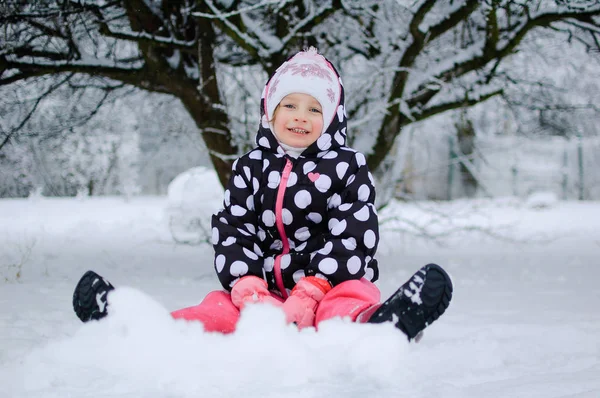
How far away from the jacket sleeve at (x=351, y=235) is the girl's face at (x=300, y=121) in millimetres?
203

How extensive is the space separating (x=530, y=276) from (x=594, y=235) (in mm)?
4004

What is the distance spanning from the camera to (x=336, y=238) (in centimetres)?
197

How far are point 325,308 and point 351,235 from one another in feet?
0.95

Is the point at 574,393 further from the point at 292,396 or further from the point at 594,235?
the point at 594,235

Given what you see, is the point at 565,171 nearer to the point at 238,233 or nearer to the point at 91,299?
the point at 238,233

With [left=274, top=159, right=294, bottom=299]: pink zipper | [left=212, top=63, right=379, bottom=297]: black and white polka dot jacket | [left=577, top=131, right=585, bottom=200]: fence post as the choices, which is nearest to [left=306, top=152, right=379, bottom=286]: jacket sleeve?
[left=212, top=63, right=379, bottom=297]: black and white polka dot jacket

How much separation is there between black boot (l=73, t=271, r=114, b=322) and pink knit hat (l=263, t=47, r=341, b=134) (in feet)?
3.10

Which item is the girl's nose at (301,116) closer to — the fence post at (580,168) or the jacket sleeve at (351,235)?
the jacket sleeve at (351,235)

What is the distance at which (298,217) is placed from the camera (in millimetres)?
2078

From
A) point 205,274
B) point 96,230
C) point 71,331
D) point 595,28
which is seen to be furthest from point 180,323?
point 96,230

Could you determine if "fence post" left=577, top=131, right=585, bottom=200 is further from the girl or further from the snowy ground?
the girl

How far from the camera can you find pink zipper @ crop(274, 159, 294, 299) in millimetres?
2031

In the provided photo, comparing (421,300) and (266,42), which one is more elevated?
(266,42)

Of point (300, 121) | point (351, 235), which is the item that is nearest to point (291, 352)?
point (351, 235)
